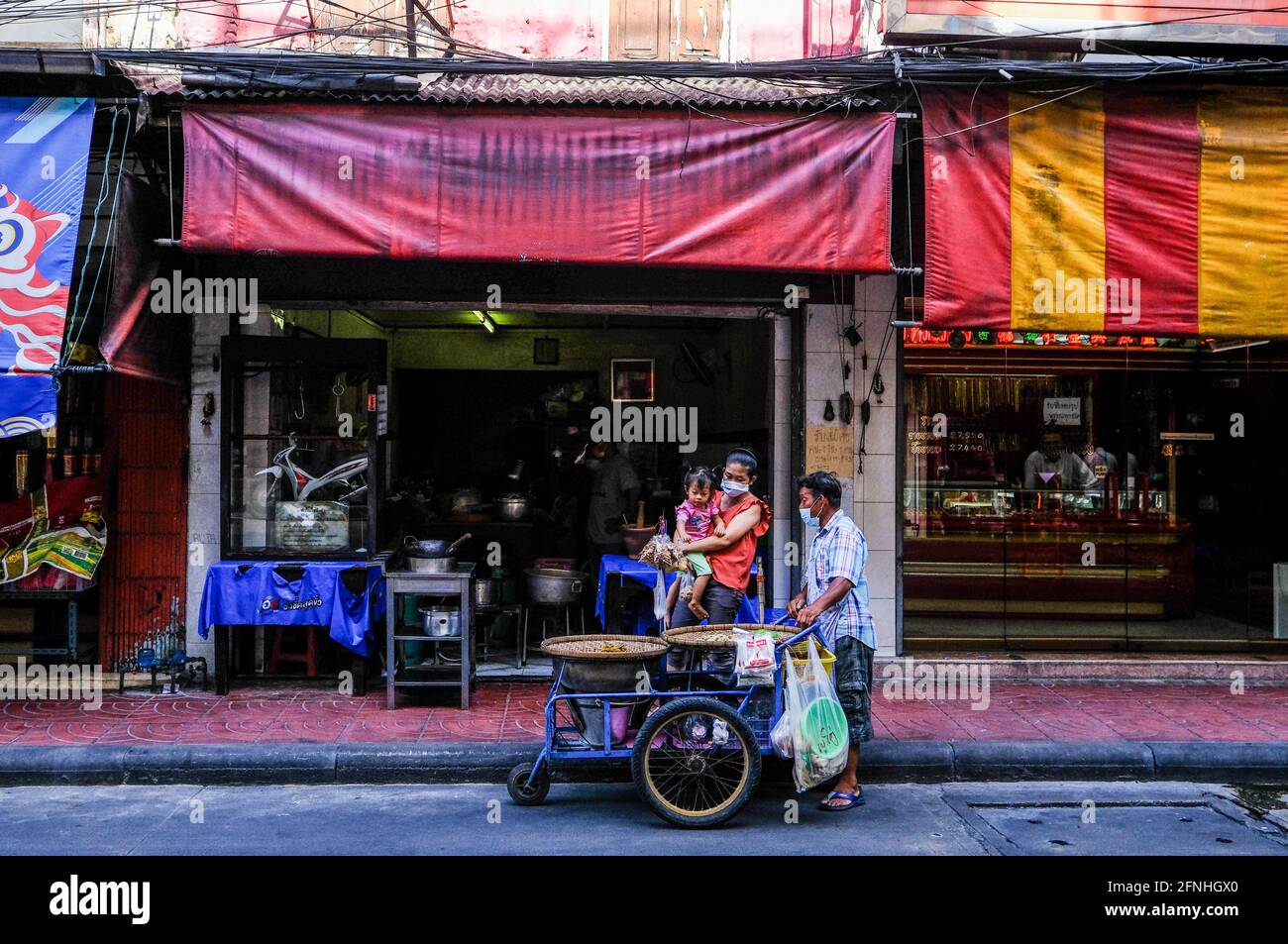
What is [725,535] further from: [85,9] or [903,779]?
[85,9]

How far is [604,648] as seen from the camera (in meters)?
6.75

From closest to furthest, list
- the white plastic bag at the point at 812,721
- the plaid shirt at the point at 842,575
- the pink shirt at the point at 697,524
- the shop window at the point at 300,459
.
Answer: the white plastic bag at the point at 812,721 → the plaid shirt at the point at 842,575 → the pink shirt at the point at 697,524 → the shop window at the point at 300,459

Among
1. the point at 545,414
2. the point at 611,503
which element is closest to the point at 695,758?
the point at 611,503

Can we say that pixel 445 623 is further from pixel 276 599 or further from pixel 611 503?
pixel 611 503

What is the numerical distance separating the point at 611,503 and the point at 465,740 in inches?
179

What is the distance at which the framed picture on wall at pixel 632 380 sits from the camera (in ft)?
41.1

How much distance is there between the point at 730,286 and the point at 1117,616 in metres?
5.19

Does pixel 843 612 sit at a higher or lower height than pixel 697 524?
lower

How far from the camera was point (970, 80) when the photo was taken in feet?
27.6

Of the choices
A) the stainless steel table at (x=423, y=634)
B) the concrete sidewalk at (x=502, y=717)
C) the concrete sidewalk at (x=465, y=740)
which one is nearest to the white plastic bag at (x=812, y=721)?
the concrete sidewalk at (x=465, y=740)

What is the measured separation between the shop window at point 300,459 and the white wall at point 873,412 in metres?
3.84

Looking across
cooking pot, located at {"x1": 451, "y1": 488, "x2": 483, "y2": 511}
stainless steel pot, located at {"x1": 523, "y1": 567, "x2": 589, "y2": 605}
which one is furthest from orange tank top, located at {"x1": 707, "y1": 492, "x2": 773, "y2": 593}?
cooking pot, located at {"x1": 451, "y1": 488, "x2": 483, "y2": 511}

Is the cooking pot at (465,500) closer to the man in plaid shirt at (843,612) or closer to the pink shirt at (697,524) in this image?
the pink shirt at (697,524)

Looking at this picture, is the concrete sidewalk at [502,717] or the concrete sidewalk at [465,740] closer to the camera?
the concrete sidewalk at [465,740]
